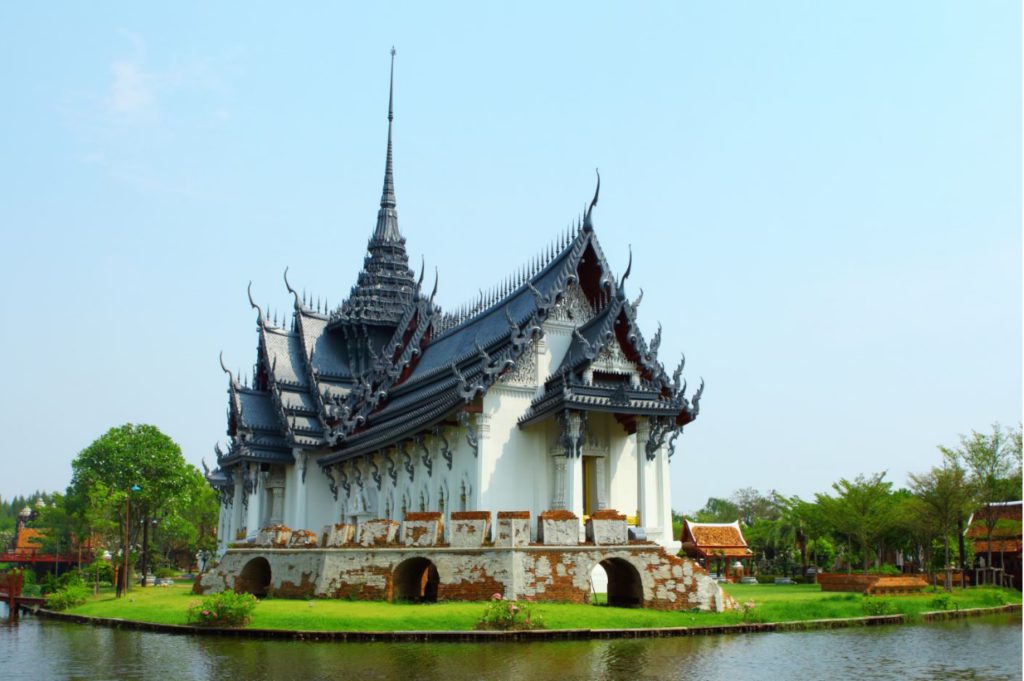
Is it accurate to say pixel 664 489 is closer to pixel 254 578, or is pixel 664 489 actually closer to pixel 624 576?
pixel 624 576

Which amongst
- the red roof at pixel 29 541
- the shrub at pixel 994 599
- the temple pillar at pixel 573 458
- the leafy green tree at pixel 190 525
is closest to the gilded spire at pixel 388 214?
the leafy green tree at pixel 190 525

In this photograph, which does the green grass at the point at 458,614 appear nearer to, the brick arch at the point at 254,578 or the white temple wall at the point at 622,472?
the brick arch at the point at 254,578

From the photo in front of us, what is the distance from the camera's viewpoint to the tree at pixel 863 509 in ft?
118

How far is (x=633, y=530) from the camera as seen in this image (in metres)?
24.6

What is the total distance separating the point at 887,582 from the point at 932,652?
10.7 meters

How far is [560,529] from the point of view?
73.3ft

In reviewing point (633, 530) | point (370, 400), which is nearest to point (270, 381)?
point (370, 400)

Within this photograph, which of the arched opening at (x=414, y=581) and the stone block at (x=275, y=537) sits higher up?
the stone block at (x=275, y=537)

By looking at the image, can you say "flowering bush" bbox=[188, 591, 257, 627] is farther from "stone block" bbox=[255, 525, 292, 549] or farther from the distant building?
the distant building

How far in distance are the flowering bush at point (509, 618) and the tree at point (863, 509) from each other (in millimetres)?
20443

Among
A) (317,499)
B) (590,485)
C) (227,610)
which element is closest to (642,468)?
(590,485)

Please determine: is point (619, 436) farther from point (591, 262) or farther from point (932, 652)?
point (932, 652)

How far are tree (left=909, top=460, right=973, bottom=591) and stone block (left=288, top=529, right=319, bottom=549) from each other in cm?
1967

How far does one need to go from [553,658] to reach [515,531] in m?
5.92
